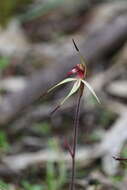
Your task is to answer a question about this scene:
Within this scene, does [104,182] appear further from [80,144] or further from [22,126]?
[22,126]

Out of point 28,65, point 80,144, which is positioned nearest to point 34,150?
point 80,144

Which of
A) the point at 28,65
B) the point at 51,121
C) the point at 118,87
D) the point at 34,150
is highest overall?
the point at 28,65

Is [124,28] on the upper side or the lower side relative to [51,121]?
upper

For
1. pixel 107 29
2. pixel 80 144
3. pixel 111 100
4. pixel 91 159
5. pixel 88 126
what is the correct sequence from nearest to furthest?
1. pixel 91 159
2. pixel 80 144
3. pixel 88 126
4. pixel 111 100
5. pixel 107 29

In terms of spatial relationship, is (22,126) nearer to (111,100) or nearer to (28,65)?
(111,100)

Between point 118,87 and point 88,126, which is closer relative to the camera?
point 88,126

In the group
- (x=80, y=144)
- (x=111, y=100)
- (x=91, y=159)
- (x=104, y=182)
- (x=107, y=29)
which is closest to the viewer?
(x=104, y=182)
